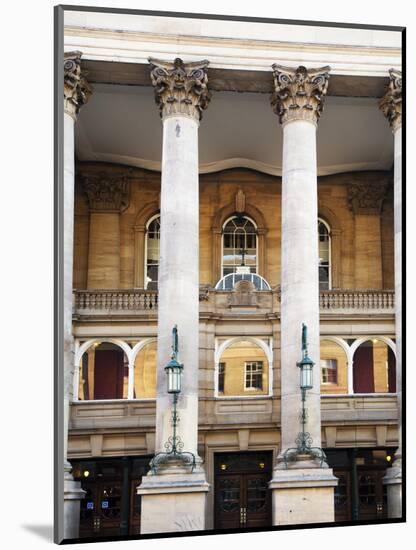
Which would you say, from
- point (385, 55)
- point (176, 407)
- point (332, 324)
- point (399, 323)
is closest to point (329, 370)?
point (332, 324)

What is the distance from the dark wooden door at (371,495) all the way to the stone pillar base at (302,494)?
3173mm

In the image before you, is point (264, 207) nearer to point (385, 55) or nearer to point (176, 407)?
point (385, 55)

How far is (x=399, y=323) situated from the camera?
18.8 m

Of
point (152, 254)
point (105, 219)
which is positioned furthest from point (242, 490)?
point (105, 219)

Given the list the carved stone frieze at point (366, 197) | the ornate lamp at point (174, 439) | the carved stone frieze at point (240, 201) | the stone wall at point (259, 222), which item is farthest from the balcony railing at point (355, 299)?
→ the ornate lamp at point (174, 439)

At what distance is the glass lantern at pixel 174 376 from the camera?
59.6 ft

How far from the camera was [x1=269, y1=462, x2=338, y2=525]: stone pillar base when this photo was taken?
1780 cm

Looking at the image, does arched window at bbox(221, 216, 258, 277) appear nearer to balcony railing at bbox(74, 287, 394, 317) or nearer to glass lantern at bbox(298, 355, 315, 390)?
balcony railing at bbox(74, 287, 394, 317)

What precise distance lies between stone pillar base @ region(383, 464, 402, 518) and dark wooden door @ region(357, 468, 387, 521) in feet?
2.46

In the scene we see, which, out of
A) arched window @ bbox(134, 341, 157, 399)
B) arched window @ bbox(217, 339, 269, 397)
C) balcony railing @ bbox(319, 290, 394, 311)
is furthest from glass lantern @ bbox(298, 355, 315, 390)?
balcony railing @ bbox(319, 290, 394, 311)

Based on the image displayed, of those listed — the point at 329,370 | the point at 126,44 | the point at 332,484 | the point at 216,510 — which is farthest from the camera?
the point at 329,370

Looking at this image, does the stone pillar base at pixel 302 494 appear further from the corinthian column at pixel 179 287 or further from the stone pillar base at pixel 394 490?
the stone pillar base at pixel 394 490

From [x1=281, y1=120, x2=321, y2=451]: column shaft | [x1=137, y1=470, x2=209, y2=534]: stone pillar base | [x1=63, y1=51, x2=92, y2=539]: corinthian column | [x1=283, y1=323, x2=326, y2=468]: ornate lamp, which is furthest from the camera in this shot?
[x1=281, y1=120, x2=321, y2=451]: column shaft

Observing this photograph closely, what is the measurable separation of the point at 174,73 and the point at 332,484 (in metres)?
8.97
